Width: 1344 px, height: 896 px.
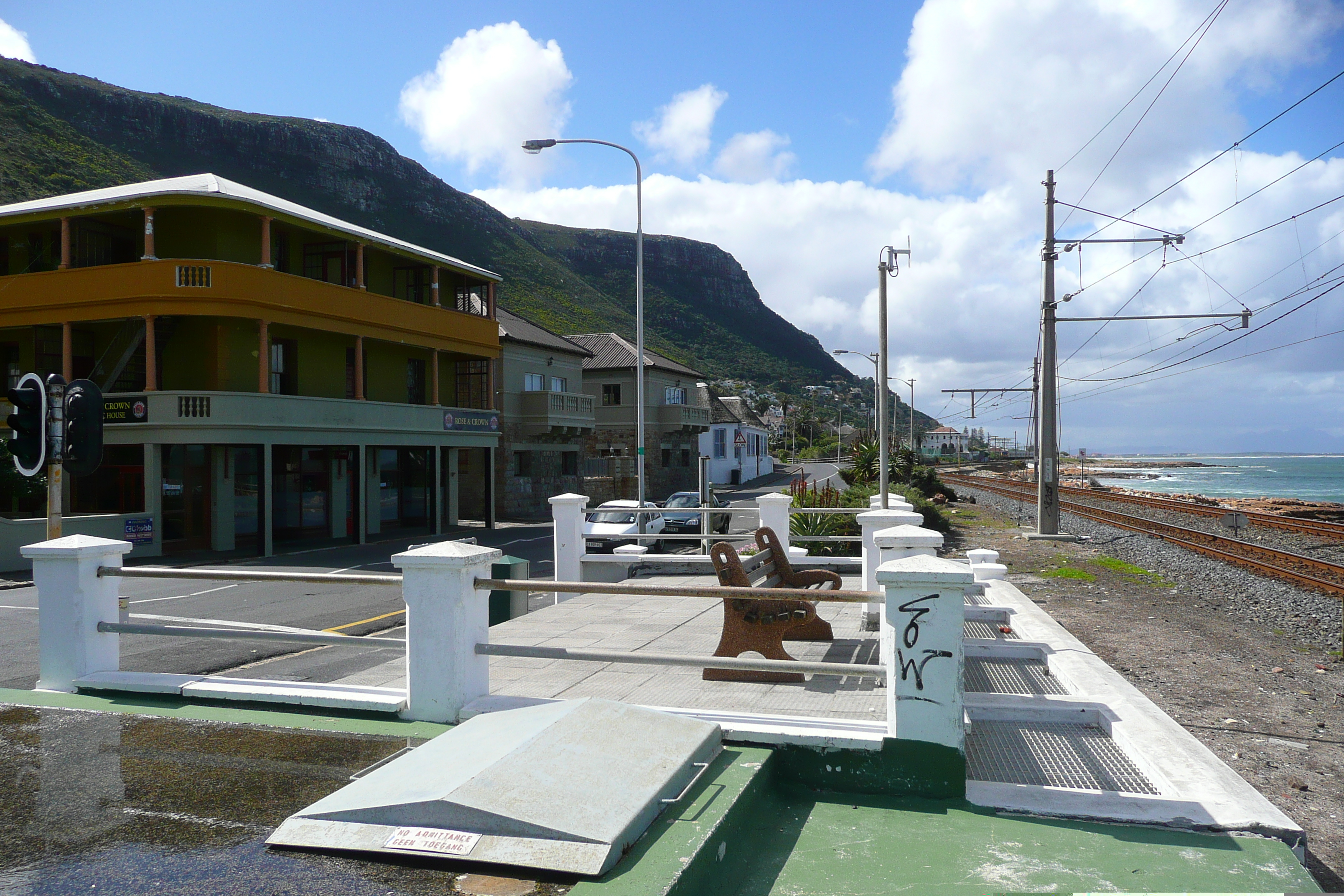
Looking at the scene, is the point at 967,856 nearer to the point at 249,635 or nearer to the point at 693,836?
the point at 693,836

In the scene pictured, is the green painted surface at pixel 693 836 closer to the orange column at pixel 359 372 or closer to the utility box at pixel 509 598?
the utility box at pixel 509 598

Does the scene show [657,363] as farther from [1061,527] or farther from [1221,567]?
[1221,567]

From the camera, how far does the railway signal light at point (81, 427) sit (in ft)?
22.7

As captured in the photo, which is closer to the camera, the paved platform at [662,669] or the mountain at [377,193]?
the paved platform at [662,669]

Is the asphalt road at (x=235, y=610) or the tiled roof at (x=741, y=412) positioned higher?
the tiled roof at (x=741, y=412)

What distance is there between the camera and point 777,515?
10.6 m

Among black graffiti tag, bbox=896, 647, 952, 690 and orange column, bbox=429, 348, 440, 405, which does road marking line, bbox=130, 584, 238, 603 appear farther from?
black graffiti tag, bbox=896, 647, 952, 690

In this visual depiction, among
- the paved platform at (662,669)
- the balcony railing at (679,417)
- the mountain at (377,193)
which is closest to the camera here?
the paved platform at (662,669)

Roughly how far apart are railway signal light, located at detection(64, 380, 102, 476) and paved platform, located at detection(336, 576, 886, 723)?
8.83ft

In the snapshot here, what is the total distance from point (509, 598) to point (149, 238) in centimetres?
2003

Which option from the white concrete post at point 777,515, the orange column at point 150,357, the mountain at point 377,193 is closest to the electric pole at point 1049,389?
the white concrete post at point 777,515

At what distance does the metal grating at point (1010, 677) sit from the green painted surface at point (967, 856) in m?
2.30

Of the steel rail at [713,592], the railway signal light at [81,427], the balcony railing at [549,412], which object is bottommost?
the steel rail at [713,592]

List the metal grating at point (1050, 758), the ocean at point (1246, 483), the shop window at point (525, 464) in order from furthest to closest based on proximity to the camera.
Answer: the ocean at point (1246, 483)
the shop window at point (525, 464)
the metal grating at point (1050, 758)
